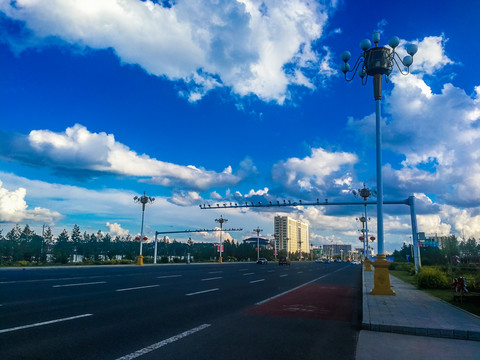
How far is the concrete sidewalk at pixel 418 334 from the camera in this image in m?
5.97

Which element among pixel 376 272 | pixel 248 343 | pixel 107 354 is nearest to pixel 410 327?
pixel 248 343

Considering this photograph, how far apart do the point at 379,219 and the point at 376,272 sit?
2.56m

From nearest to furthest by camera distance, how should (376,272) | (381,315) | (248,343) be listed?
(248,343) < (381,315) < (376,272)

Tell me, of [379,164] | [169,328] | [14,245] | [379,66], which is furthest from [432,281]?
[14,245]

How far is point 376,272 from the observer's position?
1533 cm

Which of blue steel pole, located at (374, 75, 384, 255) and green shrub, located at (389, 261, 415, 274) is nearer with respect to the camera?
blue steel pole, located at (374, 75, 384, 255)

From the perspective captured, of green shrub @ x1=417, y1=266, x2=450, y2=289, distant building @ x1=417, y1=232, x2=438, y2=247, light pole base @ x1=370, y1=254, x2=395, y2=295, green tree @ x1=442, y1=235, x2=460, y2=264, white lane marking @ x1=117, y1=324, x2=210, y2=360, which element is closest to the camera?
white lane marking @ x1=117, y1=324, x2=210, y2=360

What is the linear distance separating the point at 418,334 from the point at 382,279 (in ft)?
26.6

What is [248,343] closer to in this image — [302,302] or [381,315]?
[381,315]

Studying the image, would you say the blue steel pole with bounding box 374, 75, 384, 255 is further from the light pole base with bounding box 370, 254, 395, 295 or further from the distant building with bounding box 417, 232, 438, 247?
the distant building with bounding box 417, 232, 438, 247

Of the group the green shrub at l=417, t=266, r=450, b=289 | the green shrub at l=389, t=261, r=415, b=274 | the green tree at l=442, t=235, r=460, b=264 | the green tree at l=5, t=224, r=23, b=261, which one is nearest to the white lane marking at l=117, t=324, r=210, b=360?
the green shrub at l=417, t=266, r=450, b=289

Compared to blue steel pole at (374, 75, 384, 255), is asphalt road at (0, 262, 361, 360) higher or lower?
lower

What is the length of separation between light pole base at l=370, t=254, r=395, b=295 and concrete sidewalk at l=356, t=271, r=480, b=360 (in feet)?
14.8

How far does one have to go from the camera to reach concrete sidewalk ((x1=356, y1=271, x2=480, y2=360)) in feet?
19.6
